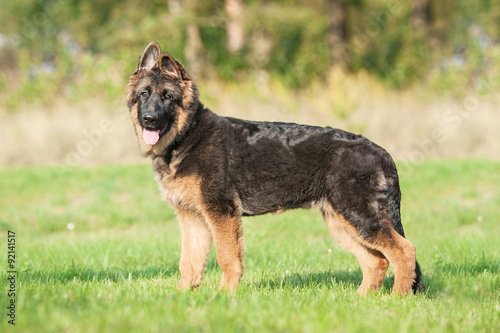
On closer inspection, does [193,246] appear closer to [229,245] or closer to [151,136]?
[229,245]

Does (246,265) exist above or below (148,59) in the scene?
below

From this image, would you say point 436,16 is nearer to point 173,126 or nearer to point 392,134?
point 392,134

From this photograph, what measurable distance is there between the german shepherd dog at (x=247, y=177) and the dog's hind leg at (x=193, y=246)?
10 millimetres

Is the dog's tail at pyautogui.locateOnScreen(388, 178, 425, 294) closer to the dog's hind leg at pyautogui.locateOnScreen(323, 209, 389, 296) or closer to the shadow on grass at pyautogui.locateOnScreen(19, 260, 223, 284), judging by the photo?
the dog's hind leg at pyautogui.locateOnScreen(323, 209, 389, 296)

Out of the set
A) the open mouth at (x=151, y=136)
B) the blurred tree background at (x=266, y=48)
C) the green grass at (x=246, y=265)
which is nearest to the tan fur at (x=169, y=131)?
the open mouth at (x=151, y=136)

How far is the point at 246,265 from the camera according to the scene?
7.01 meters

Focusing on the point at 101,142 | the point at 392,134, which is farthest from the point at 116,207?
the point at 392,134

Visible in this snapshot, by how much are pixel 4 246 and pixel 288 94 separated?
11760mm

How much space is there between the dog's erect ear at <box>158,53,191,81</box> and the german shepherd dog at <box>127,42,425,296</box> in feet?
0.03

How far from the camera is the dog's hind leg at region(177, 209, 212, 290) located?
18.6 feet

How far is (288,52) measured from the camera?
2588 centimetres

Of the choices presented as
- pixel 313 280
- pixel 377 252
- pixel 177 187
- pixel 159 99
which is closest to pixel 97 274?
pixel 177 187

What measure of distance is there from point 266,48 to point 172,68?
69.3 ft

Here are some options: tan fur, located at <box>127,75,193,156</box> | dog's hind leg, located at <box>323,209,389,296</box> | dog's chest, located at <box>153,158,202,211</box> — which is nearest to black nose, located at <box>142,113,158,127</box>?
tan fur, located at <box>127,75,193,156</box>
